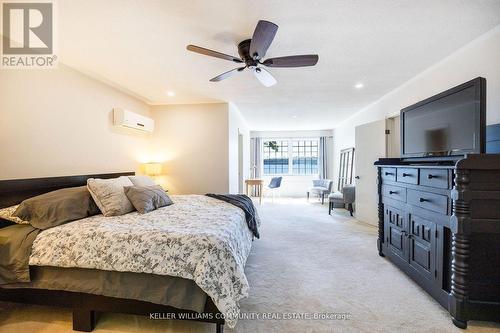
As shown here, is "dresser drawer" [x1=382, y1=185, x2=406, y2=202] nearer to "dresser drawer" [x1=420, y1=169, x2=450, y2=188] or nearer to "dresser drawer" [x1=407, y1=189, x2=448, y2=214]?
"dresser drawer" [x1=407, y1=189, x2=448, y2=214]

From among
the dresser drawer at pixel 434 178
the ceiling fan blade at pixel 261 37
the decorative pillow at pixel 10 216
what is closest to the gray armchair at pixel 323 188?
the dresser drawer at pixel 434 178

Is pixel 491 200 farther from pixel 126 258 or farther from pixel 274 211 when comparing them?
pixel 274 211

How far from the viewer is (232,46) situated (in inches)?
90.7

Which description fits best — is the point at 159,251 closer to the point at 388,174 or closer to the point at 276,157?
the point at 388,174

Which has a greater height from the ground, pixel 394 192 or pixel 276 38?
pixel 276 38

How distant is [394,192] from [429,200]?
22.8 inches

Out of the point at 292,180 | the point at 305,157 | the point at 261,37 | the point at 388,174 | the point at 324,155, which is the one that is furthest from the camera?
the point at 305,157

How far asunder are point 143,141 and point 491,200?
483 cm

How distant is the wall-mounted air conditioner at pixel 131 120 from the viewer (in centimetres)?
343

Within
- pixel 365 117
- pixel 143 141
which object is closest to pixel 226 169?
pixel 143 141

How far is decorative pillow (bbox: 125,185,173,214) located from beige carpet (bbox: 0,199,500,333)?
3.20 feet

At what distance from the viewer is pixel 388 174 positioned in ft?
8.94

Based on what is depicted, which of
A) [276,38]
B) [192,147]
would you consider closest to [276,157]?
[192,147]

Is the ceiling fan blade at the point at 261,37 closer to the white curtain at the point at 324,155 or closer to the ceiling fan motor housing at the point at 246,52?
the ceiling fan motor housing at the point at 246,52
